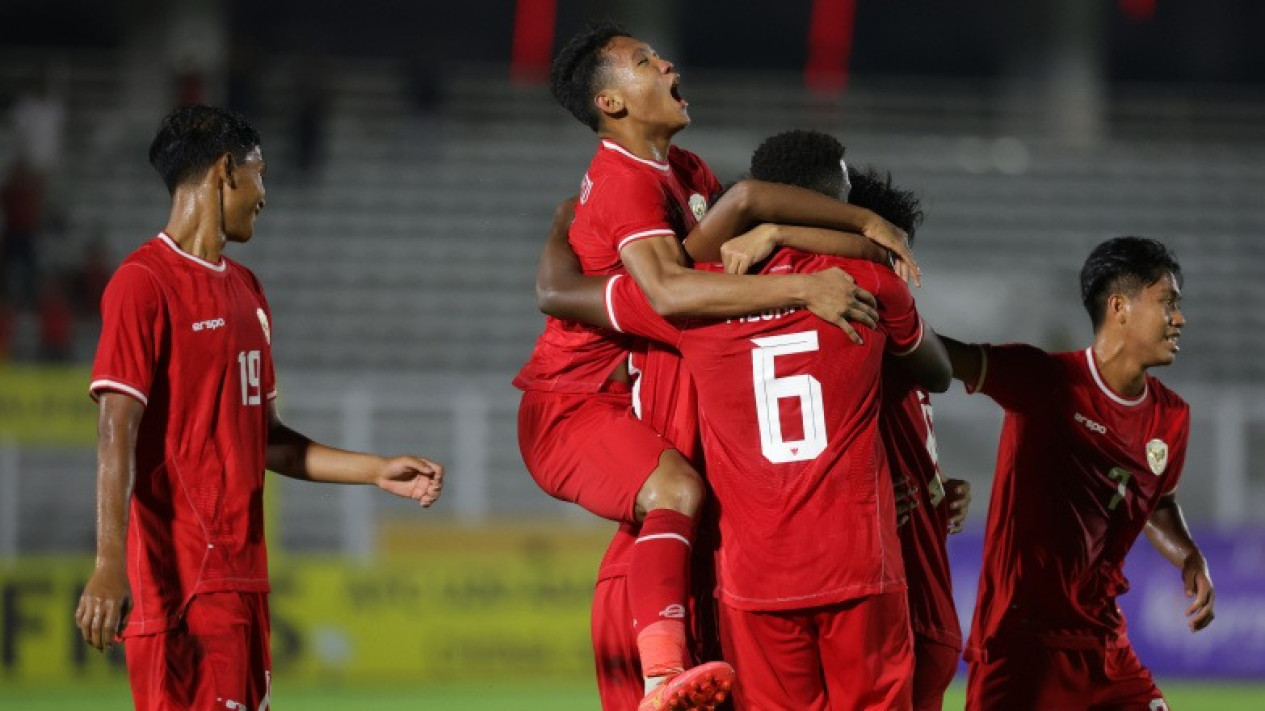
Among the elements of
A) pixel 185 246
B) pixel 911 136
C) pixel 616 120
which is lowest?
pixel 185 246

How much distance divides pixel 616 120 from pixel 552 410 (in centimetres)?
88

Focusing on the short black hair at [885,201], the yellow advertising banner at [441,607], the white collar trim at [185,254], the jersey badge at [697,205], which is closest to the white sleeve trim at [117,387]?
the white collar trim at [185,254]

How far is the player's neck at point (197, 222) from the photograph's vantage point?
15.9 feet

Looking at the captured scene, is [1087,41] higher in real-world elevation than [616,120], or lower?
higher

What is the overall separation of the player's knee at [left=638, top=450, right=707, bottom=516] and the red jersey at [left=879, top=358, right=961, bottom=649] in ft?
1.79

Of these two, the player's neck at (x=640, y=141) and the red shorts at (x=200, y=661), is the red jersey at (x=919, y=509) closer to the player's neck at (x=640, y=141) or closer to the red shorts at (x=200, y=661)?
the player's neck at (x=640, y=141)

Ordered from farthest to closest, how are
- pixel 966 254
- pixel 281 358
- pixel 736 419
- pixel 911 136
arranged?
pixel 911 136
pixel 966 254
pixel 281 358
pixel 736 419

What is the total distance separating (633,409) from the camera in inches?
201

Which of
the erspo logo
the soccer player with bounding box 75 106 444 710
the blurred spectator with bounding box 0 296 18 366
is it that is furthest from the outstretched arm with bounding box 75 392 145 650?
the blurred spectator with bounding box 0 296 18 366

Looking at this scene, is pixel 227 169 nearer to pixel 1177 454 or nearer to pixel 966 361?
pixel 966 361

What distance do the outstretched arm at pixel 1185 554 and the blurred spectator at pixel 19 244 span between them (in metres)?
12.3

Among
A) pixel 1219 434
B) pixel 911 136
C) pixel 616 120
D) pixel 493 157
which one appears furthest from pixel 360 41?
pixel 616 120

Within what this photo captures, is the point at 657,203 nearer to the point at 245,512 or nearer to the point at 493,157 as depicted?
the point at 245,512

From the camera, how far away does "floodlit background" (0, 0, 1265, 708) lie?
12.8m
